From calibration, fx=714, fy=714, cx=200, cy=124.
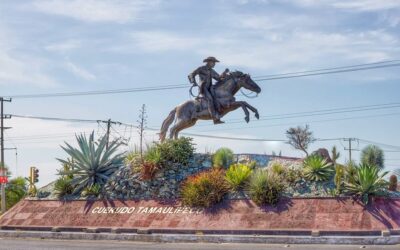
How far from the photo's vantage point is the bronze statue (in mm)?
28734

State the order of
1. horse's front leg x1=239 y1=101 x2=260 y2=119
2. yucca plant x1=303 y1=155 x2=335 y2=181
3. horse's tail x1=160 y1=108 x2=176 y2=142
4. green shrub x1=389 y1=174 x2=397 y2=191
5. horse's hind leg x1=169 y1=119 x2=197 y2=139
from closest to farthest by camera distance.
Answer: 1. green shrub x1=389 y1=174 x2=397 y2=191
2. yucca plant x1=303 y1=155 x2=335 y2=181
3. horse's front leg x1=239 y1=101 x2=260 y2=119
4. horse's hind leg x1=169 y1=119 x2=197 y2=139
5. horse's tail x1=160 y1=108 x2=176 y2=142

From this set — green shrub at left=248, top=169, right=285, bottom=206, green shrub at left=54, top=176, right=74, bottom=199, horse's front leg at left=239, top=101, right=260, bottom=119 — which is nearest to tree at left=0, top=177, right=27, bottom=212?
green shrub at left=54, top=176, right=74, bottom=199

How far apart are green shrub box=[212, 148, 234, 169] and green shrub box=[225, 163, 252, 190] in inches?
83.6

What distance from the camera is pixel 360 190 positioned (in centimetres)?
2306

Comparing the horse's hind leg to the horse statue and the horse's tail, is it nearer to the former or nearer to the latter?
the horse statue

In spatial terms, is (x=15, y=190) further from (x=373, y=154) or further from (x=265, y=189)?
(x=265, y=189)

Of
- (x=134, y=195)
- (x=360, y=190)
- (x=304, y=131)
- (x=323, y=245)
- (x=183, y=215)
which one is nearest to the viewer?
(x=323, y=245)

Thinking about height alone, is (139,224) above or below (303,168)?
below

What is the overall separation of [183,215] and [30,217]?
6.75 metres

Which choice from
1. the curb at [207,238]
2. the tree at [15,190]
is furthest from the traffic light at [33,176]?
the tree at [15,190]

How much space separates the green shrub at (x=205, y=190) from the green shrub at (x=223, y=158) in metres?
2.09

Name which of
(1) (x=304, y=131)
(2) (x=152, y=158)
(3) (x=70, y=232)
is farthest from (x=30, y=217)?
(1) (x=304, y=131)

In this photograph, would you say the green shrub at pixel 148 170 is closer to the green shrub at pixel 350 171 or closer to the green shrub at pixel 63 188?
the green shrub at pixel 63 188

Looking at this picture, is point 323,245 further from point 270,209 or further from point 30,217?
point 30,217
